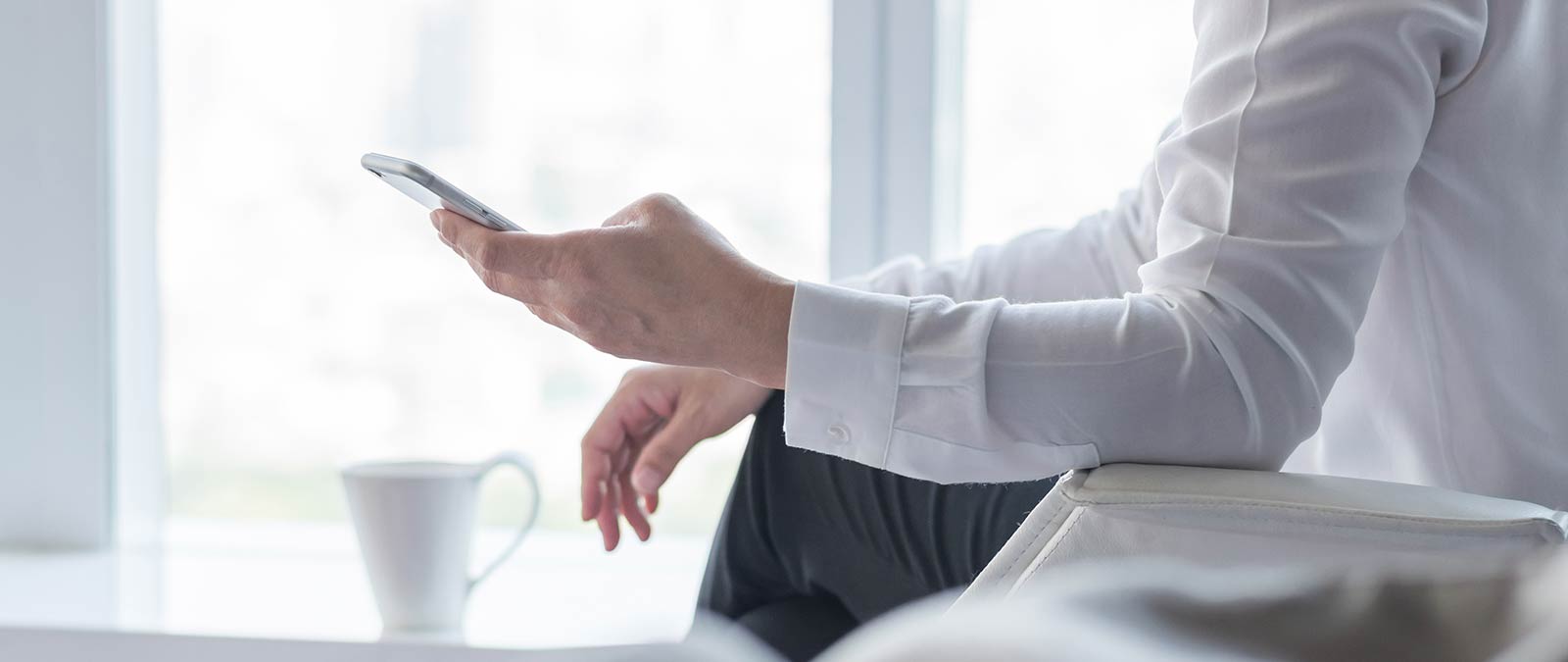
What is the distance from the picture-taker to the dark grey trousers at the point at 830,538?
89cm

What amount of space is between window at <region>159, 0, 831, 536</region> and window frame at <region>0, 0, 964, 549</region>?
4cm

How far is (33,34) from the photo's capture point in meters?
1.47

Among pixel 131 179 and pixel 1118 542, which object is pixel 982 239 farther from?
pixel 131 179

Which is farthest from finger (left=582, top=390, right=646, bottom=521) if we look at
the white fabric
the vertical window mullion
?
the white fabric

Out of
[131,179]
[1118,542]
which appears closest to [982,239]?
[1118,542]

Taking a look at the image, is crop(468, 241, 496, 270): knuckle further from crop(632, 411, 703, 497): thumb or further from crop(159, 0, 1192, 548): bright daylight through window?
crop(159, 0, 1192, 548): bright daylight through window

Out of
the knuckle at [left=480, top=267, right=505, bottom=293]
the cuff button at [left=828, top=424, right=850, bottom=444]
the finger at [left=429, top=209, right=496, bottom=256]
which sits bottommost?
the cuff button at [left=828, top=424, right=850, bottom=444]

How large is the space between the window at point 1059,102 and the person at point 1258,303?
2.02 ft

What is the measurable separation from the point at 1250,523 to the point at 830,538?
409 mm

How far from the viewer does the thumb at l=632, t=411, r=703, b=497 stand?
105 cm

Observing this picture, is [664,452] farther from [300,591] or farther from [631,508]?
[300,591]

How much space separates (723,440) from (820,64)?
46 cm

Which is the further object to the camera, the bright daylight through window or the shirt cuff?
the bright daylight through window

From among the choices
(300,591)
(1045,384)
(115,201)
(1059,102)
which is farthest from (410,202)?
(1045,384)
